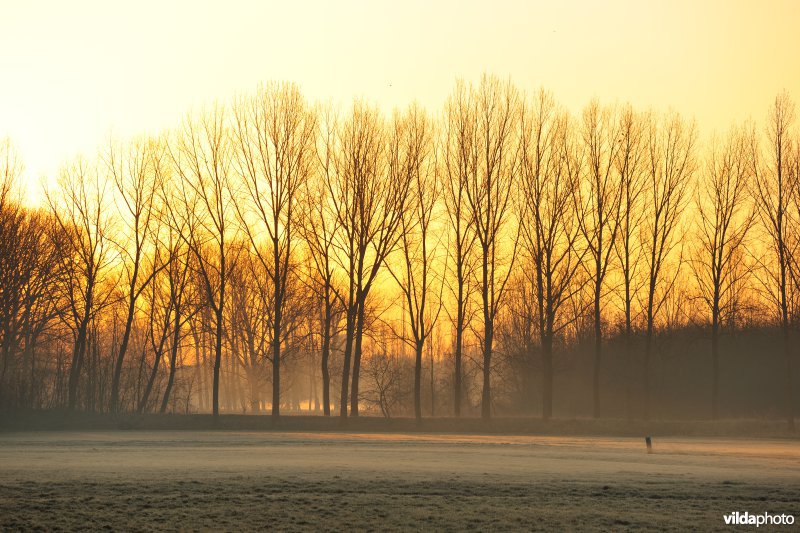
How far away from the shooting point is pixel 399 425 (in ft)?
182

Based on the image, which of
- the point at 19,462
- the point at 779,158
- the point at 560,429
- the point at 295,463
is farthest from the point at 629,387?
the point at 19,462

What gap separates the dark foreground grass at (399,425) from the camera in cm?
5172

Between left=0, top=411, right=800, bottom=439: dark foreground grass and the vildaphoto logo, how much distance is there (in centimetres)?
3325

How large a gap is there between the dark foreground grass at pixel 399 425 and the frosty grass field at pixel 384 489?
1721 cm

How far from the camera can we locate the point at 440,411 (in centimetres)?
7938

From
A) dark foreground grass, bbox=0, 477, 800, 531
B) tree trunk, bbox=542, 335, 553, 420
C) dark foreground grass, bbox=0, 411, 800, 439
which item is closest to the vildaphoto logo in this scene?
dark foreground grass, bbox=0, 477, 800, 531

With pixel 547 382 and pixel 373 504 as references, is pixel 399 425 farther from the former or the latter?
pixel 373 504

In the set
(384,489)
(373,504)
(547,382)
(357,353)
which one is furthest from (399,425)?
(373,504)

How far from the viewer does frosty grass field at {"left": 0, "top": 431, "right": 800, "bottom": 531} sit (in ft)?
57.1

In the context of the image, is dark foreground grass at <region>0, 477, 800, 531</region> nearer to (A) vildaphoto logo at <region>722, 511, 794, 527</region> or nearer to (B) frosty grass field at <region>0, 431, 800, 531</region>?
(B) frosty grass field at <region>0, 431, 800, 531</region>

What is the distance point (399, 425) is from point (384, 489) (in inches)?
1370

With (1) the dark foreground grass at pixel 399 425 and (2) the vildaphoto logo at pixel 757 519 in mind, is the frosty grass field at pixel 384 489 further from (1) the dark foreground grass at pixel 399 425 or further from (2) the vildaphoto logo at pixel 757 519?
(1) the dark foreground grass at pixel 399 425

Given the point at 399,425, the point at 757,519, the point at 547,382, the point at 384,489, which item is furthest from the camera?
the point at 399,425

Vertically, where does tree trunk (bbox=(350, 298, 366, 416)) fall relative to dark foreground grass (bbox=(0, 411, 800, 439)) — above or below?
above
